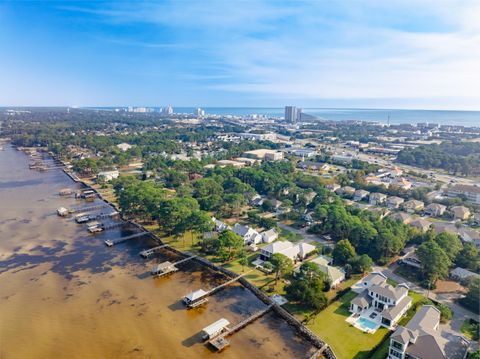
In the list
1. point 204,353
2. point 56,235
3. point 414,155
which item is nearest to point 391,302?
point 204,353

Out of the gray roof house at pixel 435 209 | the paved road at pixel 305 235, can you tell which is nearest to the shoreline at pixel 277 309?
the paved road at pixel 305 235

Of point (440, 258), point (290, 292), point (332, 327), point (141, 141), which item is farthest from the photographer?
point (141, 141)

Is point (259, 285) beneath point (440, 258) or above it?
beneath

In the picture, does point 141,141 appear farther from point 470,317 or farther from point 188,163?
point 470,317

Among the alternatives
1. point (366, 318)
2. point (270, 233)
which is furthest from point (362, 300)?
point (270, 233)

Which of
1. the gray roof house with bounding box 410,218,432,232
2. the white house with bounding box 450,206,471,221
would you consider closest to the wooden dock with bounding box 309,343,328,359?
the gray roof house with bounding box 410,218,432,232

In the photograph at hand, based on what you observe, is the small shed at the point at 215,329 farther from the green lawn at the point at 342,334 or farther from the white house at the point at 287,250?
the white house at the point at 287,250
